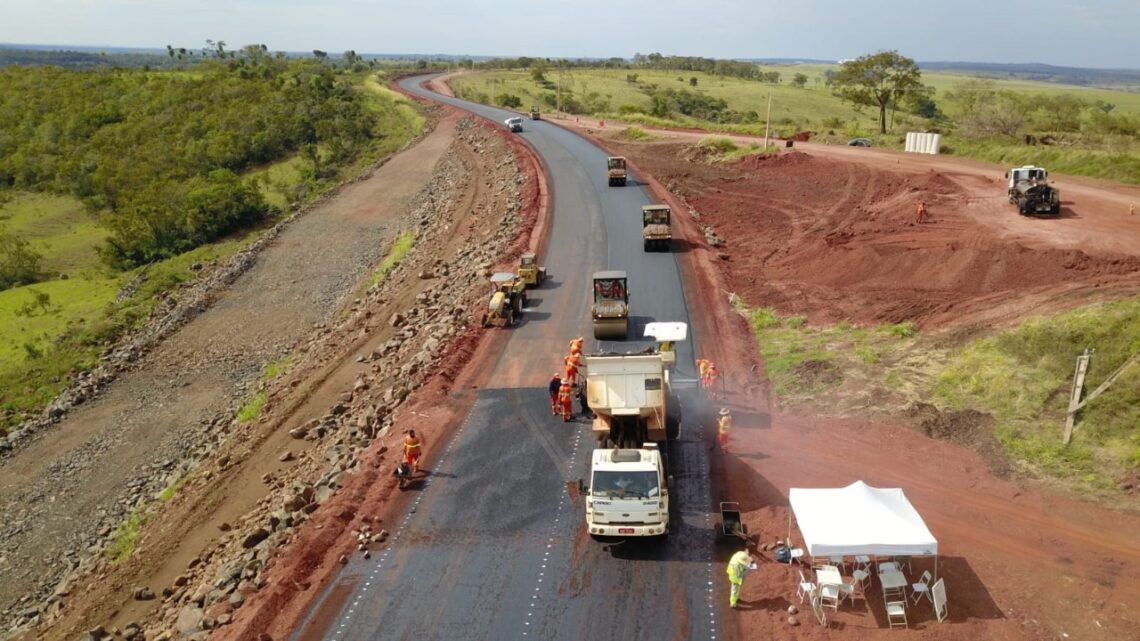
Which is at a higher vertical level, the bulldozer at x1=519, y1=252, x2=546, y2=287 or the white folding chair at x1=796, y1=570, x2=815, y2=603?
the bulldozer at x1=519, y1=252, x2=546, y2=287

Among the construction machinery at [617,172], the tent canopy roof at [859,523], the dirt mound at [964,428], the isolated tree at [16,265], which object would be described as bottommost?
the isolated tree at [16,265]

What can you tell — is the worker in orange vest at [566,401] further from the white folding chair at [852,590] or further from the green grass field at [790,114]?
the green grass field at [790,114]

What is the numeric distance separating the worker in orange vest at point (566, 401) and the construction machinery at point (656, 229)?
56.6 ft

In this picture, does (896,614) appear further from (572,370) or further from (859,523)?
(572,370)

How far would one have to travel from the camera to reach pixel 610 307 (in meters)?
29.7

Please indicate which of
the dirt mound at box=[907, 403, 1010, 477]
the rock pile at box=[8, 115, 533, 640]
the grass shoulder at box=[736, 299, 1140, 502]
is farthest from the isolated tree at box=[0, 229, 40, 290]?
the dirt mound at box=[907, 403, 1010, 477]

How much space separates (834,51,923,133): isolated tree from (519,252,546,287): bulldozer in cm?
5324

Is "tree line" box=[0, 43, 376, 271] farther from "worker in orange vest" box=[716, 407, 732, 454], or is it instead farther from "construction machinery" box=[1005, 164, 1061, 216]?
"construction machinery" box=[1005, 164, 1061, 216]

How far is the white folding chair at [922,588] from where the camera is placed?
15984 millimetres

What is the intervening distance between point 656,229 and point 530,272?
8.02 metres

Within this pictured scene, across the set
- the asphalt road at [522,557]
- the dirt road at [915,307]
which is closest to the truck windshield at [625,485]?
the asphalt road at [522,557]

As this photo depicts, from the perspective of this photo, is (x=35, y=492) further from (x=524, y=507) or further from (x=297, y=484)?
(x=524, y=507)

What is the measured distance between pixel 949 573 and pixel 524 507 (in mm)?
10079

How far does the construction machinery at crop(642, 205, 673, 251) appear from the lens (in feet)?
131
